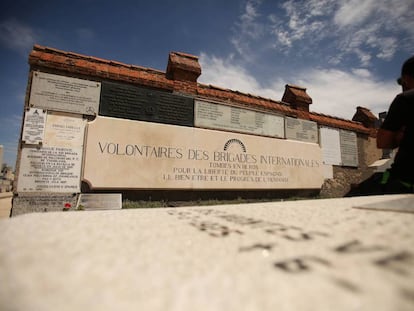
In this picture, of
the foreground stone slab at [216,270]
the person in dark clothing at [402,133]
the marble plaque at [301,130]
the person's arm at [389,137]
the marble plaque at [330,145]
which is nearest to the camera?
the foreground stone slab at [216,270]

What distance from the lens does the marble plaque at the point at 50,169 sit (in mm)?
3698

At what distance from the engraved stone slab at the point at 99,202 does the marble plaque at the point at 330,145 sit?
6272 mm

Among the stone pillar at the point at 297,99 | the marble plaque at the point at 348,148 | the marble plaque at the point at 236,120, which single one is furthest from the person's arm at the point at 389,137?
the marble plaque at the point at 348,148

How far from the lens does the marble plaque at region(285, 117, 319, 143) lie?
6.41 meters

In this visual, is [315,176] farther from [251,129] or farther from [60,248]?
[60,248]

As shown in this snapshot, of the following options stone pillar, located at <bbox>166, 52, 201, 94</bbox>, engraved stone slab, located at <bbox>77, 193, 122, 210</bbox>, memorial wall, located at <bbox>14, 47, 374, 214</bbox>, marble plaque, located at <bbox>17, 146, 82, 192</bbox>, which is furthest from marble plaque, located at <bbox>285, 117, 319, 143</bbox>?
marble plaque, located at <bbox>17, 146, 82, 192</bbox>

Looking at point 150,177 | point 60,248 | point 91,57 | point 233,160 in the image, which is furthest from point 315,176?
point 60,248

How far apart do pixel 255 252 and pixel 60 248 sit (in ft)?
1.24

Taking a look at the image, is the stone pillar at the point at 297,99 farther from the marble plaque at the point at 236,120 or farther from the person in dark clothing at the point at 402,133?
A: the person in dark clothing at the point at 402,133

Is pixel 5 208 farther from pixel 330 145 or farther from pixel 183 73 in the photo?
pixel 330 145

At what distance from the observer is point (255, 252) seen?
0.40m

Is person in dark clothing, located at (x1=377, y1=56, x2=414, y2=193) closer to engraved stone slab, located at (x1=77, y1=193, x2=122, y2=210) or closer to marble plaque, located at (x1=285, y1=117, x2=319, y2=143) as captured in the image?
engraved stone slab, located at (x1=77, y1=193, x2=122, y2=210)

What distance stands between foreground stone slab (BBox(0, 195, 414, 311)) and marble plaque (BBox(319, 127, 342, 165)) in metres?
7.31

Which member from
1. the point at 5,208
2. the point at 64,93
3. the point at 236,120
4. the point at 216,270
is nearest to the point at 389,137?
the point at 216,270
